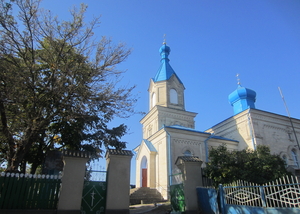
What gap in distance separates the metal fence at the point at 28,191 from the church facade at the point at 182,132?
28.7 ft

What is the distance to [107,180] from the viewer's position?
7.44 m

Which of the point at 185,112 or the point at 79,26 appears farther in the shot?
the point at 185,112

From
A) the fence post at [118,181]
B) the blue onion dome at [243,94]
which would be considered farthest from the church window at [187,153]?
the fence post at [118,181]

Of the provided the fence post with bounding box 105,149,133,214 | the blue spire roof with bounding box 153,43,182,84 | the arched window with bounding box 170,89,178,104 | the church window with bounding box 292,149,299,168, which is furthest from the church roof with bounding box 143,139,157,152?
the church window with bounding box 292,149,299,168

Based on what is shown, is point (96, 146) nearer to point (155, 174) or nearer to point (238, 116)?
point (155, 174)

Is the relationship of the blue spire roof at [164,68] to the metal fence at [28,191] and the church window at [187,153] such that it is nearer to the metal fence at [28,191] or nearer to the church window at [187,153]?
the church window at [187,153]

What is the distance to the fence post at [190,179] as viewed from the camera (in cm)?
796

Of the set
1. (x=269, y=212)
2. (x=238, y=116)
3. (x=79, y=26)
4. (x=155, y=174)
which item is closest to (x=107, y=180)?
(x=269, y=212)

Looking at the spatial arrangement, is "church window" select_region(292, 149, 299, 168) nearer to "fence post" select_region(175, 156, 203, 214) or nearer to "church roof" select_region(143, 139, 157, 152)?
"church roof" select_region(143, 139, 157, 152)

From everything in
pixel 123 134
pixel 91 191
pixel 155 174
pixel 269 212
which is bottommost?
pixel 269 212

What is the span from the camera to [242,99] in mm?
21047

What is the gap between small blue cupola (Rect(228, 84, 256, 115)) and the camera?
20.8 m

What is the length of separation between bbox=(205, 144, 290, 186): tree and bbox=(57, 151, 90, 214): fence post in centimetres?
501

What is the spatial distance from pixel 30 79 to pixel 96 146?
421cm
